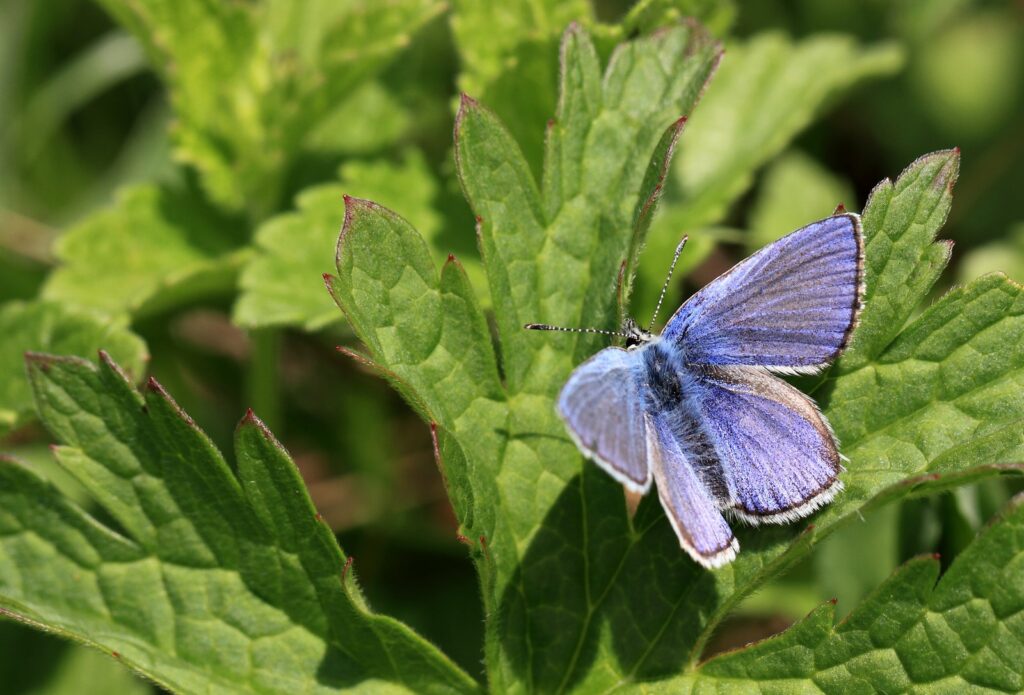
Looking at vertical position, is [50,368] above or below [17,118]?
below

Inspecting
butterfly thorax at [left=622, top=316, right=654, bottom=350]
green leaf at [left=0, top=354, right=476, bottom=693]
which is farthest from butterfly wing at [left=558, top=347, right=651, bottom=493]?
green leaf at [left=0, top=354, right=476, bottom=693]

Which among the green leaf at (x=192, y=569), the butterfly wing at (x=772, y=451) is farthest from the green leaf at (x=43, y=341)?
the butterfly wing at (x=772, y=451)

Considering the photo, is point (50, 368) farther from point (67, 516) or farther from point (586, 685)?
point (586, 685)

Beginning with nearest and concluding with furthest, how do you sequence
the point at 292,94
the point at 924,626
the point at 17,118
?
1. the point at 924,626
2. the point at 292,94
3. the point at 17,118

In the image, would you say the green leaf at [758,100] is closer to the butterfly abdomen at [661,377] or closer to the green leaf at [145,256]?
the butterfly abdomen at [661,377]

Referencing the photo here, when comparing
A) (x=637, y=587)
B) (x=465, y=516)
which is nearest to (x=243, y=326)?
(x=465, y=516)

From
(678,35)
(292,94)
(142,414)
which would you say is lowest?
(142,414)

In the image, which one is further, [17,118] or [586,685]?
[17,118]

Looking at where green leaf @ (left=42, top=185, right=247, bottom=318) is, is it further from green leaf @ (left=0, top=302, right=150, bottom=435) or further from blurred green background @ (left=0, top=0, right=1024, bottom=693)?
green leaf @ (left=0, top=302, right=150, bottom=435)
